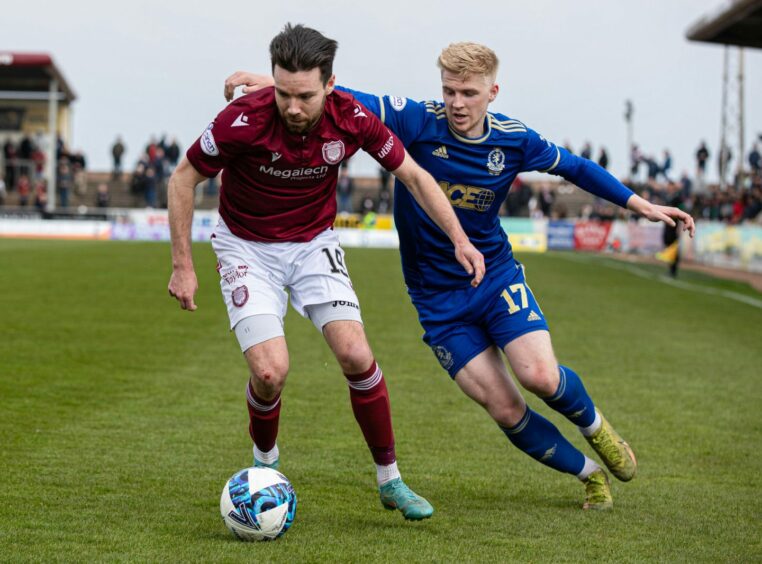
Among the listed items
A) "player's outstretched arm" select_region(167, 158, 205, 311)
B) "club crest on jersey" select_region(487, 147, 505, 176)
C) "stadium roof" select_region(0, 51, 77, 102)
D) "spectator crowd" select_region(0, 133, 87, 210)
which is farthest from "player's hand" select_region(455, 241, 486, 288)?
"stadium roof" select_region(0, 51, 77, 102)

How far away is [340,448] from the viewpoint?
802 cm

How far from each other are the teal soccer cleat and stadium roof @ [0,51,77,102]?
50115 mm

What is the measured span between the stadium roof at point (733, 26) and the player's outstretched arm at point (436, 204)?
28194 mm

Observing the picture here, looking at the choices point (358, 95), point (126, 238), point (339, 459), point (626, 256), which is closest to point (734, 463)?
point (339, 459)

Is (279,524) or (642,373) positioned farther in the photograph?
(642,373)

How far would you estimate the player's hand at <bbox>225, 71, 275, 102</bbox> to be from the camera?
632 centimetres

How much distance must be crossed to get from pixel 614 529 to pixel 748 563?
80 centimetres

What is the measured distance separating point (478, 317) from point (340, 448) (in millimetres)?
1749

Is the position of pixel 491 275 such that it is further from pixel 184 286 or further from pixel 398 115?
pixel 184 286

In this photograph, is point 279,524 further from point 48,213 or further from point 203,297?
point 48,213

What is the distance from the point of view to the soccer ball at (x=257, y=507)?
219 inches

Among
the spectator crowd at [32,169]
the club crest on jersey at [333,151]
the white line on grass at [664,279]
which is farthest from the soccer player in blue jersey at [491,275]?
the spectator crowd at [32,169]

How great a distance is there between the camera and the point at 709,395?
10.9m

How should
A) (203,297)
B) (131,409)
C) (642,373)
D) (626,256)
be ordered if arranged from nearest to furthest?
1. (131,409)
2. (642,373)
3. (203,297)
4. (626,256)
